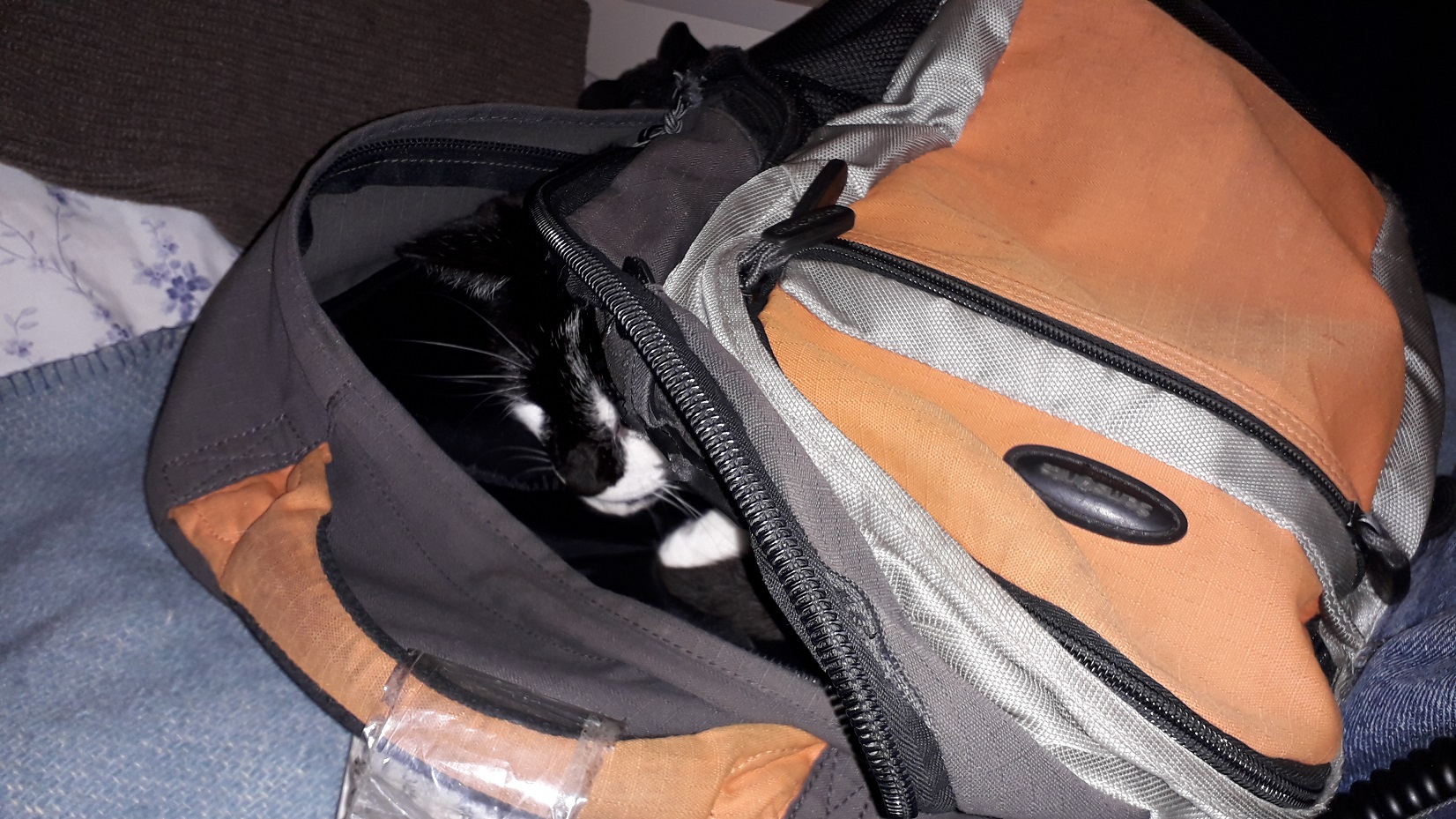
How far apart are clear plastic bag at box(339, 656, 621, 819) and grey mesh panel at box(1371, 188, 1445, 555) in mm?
524

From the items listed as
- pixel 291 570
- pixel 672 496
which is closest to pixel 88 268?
pixel 291 570

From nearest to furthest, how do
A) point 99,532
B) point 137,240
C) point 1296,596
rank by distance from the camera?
point 1296,596 < point 99,532 < point 137,240

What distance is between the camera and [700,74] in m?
0.63

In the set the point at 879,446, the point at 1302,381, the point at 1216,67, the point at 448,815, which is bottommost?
the point at 448,815

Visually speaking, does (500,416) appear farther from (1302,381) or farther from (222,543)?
(1302,381)

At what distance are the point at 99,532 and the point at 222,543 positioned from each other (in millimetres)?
237

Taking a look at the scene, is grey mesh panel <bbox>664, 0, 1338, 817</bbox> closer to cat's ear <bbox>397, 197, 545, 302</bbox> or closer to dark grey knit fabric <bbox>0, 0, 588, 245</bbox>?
cat's ear <bbox>397, 197, 545, 302</bbox>

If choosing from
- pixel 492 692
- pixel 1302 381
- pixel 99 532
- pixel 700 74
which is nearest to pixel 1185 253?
pixel 1302 381

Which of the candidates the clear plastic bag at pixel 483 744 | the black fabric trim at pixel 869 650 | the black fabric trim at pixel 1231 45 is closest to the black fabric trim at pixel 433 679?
the clear plastic bag at pixel 483 744

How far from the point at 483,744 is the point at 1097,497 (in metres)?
0.37

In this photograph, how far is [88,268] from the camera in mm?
798

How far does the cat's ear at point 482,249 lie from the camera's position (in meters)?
0.69

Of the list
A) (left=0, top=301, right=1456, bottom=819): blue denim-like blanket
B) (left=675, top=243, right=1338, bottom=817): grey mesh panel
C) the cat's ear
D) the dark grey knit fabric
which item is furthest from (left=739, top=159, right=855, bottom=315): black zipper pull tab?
the dark grey knit fabric

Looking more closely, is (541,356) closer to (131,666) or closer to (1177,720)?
(131,666)
